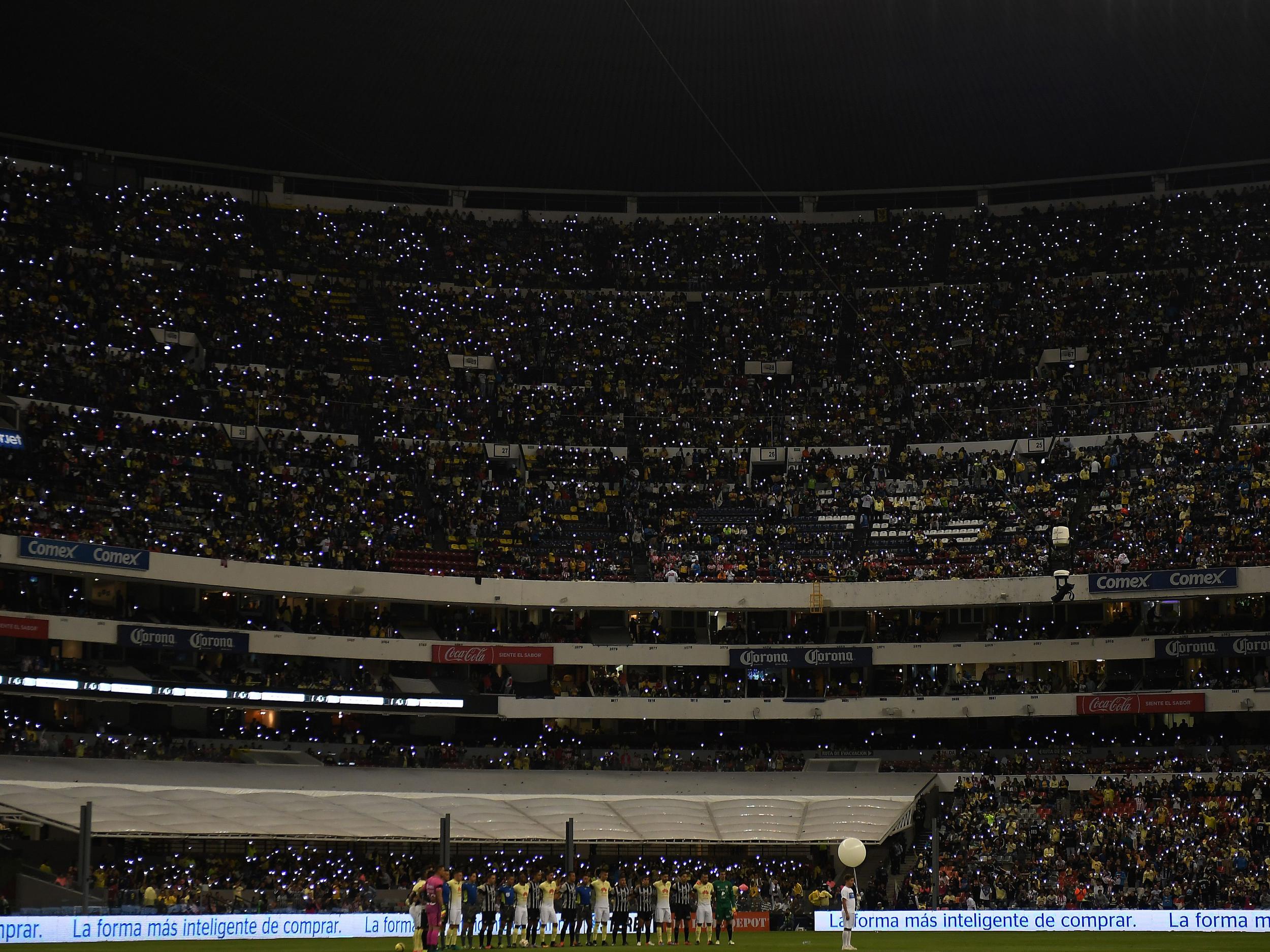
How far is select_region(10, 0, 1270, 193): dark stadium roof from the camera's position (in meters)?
62.0

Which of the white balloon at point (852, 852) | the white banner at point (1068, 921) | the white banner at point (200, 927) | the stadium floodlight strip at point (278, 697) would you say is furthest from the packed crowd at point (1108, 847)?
the stadium floodlight strip at point (278, 697)

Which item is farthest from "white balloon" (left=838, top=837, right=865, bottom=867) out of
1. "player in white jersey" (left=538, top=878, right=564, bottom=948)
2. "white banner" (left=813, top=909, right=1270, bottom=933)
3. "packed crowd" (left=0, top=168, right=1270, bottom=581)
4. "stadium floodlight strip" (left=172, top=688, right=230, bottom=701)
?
"stadium floodlight strip" (left=172, top=688, right=230, bottom=701)

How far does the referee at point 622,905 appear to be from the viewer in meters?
40.3

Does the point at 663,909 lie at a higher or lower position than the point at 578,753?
lower

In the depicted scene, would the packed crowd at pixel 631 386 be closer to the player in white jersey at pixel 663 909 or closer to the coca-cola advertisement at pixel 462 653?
the coca-cola advertisement at pixel 462 653

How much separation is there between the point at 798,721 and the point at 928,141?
31.4 m

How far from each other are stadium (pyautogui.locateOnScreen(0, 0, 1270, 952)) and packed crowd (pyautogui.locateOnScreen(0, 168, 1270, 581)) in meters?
0.23

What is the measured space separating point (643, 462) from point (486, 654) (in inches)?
538

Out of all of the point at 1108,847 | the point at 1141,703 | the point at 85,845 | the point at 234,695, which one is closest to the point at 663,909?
the point at 85,845

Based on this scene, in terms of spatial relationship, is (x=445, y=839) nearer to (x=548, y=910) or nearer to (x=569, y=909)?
(x=569, y=909)

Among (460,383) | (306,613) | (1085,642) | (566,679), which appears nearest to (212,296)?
(460,383)

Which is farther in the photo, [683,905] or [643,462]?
[643,462]

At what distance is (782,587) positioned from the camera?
60656 millimetres

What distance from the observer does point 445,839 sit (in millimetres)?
41344
